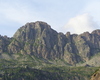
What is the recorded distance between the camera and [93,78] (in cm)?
4553

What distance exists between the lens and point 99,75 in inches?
1768

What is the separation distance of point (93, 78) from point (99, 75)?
165 cm
